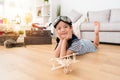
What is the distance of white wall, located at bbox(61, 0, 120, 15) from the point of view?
3417mm

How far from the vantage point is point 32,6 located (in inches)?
190

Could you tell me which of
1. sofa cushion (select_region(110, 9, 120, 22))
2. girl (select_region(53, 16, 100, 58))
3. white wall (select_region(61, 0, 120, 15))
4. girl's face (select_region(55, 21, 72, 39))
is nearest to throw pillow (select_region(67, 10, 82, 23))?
white wall (select_region(61, 0, 120, 15))

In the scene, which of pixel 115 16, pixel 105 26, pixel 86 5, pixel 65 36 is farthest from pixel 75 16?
pixel 65 36

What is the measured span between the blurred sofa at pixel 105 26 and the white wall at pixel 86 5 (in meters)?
0.22

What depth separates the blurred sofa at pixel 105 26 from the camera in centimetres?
262

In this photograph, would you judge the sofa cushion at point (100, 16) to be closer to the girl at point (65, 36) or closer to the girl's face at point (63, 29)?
the girl at point (65, 36)

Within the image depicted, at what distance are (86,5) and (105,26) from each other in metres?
1.35

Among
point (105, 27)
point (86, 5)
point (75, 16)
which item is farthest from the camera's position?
point (86, 5)

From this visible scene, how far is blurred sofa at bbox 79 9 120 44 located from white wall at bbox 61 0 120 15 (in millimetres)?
215

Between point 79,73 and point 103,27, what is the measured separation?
1.94 m

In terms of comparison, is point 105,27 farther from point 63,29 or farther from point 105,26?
point 63,29

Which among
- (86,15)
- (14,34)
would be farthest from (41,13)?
(14,34)

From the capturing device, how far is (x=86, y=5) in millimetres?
3875

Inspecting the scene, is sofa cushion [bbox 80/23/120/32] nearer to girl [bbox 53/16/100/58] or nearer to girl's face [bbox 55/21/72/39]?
girl [bbox 53/16/100/58]
